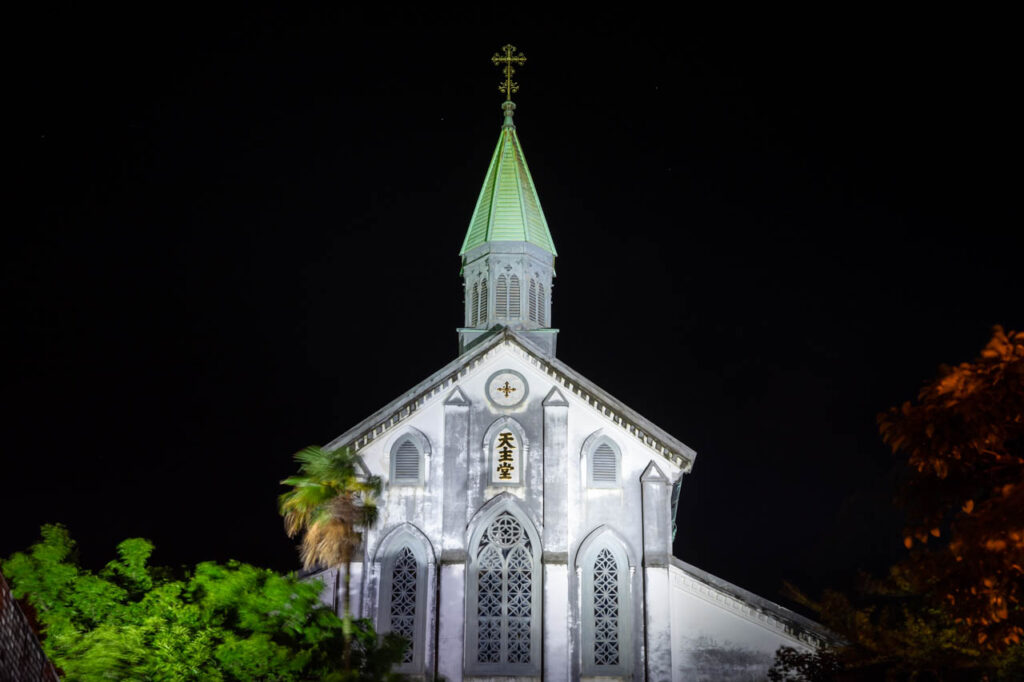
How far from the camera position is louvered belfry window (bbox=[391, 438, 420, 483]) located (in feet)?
114

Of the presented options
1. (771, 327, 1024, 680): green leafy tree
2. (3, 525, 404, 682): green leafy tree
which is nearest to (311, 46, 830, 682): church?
(3, 525, 404, 682): green leafy tree

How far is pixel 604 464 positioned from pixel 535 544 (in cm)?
344

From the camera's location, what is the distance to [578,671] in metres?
32.6

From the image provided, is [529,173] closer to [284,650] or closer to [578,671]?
[578,671]

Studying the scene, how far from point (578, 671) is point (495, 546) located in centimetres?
461

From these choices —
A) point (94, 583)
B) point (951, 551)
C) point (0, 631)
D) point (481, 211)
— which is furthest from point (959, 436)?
point (481, 211)

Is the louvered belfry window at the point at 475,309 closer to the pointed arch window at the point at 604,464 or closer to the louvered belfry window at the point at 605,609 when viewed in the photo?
the pointed arch window at the point at 604,464

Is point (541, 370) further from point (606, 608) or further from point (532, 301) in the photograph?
point (606, 608)

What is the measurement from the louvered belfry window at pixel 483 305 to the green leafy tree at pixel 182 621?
58.1ft

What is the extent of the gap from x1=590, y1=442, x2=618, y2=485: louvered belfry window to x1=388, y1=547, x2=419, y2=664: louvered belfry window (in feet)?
21.0

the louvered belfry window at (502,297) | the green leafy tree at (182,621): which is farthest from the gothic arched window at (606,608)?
the louvered belfry window at (502,297)

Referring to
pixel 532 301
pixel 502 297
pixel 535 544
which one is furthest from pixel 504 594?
pixel 532 301

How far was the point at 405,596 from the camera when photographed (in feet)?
111

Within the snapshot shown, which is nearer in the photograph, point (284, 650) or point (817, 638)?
point (284, 650)
